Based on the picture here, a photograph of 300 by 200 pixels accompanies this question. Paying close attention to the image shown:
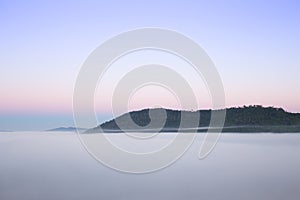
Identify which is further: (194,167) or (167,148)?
(167,148)

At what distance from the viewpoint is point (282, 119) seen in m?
18.9

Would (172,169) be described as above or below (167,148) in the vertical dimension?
below

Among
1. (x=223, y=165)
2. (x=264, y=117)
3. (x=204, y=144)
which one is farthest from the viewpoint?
(x=264, y=117)

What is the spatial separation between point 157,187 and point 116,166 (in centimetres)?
214

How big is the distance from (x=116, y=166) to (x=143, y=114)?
9.14m

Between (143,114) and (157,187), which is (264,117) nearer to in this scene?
(143,114)

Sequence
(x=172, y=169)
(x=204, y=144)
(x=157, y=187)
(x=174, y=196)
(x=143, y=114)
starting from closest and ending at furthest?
(x=174, y=196)
(x=157, y=187)
(x=172, y=169)
(x=204, y=144)
(x=143, y=114)

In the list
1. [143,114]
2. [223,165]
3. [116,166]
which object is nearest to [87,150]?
[116,166]

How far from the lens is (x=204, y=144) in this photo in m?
12.2

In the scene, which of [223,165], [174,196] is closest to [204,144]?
[223,165]

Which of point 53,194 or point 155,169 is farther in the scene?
point 155,169

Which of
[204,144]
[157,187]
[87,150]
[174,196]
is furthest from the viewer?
[204,144]

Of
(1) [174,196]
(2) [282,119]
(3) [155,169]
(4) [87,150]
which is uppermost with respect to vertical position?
(2) [282,119]

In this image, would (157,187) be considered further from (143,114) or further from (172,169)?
(143,114)
